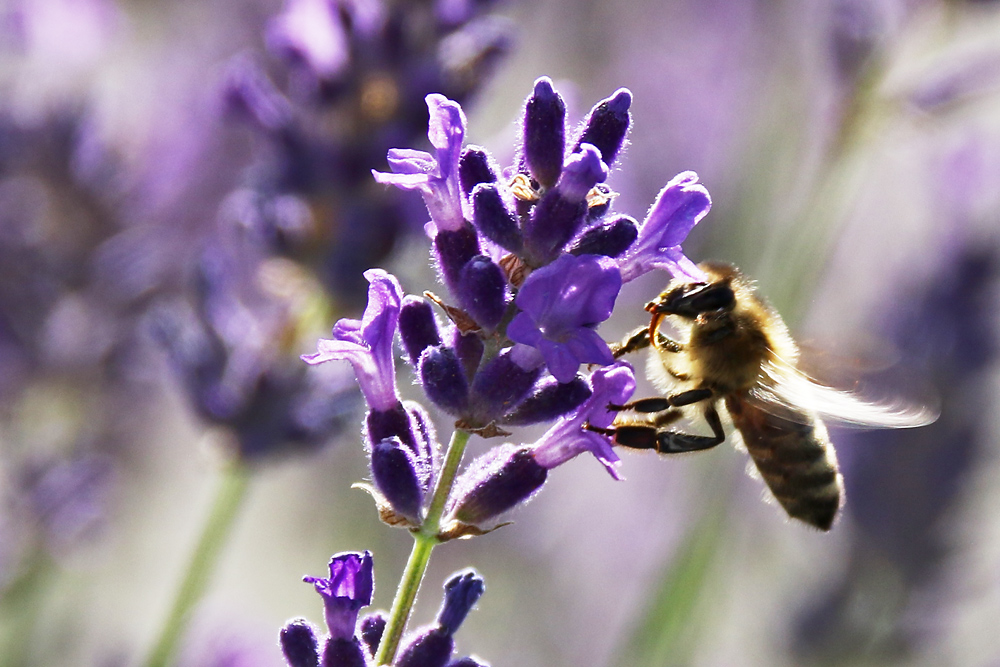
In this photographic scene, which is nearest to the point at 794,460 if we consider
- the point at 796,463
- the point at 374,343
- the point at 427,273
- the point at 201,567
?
the point at 796,463

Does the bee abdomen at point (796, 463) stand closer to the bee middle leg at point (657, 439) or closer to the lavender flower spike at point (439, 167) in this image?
the bee middle leg at point (657, 439)

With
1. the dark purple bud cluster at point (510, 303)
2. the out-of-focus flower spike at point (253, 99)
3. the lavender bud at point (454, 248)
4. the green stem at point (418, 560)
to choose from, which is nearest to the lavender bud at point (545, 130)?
the dark purple bud cluster at point (510, 303)

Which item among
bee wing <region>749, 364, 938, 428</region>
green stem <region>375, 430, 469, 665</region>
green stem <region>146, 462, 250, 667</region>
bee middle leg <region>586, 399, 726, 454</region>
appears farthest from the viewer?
green stem <region>146, 462, 250, 667</region>

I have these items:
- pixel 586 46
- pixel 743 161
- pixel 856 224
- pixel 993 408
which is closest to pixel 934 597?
pixel 993 408

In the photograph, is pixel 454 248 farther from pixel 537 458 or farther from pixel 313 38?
pixel 313 38

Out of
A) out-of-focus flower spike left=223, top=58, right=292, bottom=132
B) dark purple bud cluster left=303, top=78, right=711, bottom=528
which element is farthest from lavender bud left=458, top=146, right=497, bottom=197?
out-of-focus flower spike left=223, top=58, right=292, bottom=132

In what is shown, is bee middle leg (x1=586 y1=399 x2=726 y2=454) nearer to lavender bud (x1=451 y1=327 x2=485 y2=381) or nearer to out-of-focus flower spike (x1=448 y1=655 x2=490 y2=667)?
lavender bud (x1=451 y1=327 x2=485 y2=381)
